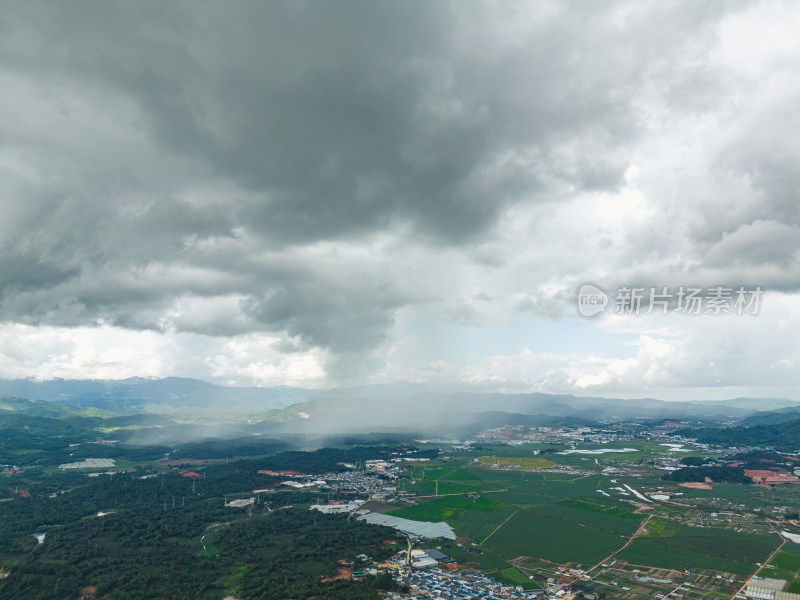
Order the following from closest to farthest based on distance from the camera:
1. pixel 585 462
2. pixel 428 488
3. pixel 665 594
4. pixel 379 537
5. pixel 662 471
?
pixel 665 594 → pixel 379 537 → pixel 428 488 → pixel 662 471 → pixel 585 462

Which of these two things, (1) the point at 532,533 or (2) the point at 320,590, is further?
(1) the point at 532,533

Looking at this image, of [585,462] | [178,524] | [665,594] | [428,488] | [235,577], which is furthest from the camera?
[585,462]

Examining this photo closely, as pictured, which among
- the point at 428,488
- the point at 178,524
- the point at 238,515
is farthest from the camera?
the point at 428,488

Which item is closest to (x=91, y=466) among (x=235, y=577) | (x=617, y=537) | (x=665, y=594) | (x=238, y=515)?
(x=238, y=515)

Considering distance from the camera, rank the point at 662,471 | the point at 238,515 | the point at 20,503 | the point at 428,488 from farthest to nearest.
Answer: the point at 662,471
the point at 428,488
the point at 20,503
the point at 238,515

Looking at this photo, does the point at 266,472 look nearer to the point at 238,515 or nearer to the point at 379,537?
the point at 238,515

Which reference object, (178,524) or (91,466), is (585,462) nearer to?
(178,524)

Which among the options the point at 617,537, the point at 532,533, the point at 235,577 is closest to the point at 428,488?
the point at 532,533

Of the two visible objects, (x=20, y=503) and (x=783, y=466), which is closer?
(x=20, y=503)
